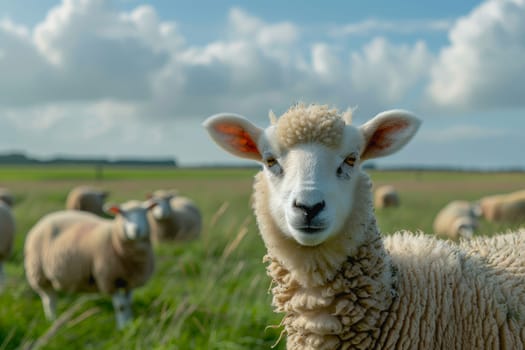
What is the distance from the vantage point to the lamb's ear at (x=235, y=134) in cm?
295

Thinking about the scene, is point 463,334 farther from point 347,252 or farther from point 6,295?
point 6,295

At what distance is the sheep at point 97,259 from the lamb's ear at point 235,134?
4686mm

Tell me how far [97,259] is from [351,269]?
5.67 meters

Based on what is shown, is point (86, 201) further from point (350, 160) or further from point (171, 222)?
point (350, 160)

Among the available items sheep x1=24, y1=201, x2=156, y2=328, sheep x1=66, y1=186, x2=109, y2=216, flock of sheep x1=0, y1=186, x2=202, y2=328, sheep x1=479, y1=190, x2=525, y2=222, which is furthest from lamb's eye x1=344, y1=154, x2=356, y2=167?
sheep x1=479, y1=190, x2=525, y2=222

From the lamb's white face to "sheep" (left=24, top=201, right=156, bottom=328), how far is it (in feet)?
16.5

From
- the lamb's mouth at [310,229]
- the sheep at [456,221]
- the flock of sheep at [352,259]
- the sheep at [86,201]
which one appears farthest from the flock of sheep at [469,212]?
the sheep at [86,201]

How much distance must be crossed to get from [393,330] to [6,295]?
535cm

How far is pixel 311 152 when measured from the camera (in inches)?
104

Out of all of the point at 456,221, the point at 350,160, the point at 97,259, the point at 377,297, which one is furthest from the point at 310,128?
the point at 456,221

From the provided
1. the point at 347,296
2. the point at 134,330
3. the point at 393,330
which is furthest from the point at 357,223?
the point at 134,330

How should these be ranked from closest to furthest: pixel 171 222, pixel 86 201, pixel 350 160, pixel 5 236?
pixel 350 160
pixel 5 236
pixel 171 222
pixel 86 201

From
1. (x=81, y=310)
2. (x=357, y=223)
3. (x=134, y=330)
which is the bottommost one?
(x=81, y=310)

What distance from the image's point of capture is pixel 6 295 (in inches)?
251
